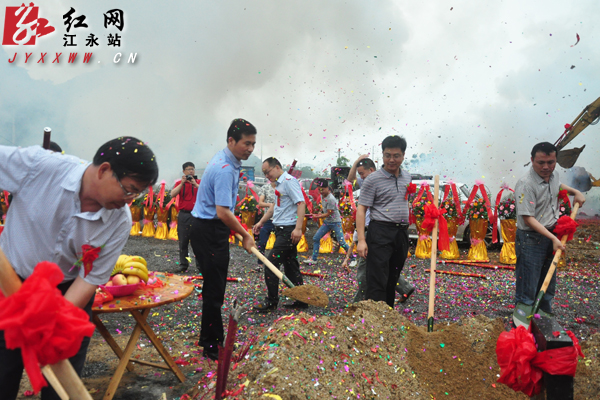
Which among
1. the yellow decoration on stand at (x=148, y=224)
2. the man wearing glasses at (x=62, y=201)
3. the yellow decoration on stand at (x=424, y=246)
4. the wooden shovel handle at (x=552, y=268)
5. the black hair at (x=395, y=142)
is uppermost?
the black hair at (x=395, y=142)

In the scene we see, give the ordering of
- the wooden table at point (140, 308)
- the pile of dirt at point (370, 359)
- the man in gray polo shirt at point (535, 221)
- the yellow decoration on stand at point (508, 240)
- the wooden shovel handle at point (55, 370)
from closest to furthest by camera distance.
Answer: the wooden shovel handle at point (55, 370) < the pile of dirt at point (370, 359) < the wooden table at point (140, 308) < the man in gray polo shirt at point (535, 221) < the yellow decoration on stand at point (508, 240)

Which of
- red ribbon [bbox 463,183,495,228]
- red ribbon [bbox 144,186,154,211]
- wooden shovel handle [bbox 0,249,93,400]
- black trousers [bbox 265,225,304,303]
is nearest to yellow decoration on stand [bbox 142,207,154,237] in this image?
red ribbon [bbox 144,186,154,211]

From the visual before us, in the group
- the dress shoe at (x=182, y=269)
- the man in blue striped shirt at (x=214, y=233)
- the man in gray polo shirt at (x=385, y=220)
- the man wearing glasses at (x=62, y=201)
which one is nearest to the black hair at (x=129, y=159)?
the man wearing glasses at (x=62, y=201)

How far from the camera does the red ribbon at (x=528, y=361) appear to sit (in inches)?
71.2

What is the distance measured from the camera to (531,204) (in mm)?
3836

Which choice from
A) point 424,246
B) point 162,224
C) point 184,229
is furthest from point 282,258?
point 162,224

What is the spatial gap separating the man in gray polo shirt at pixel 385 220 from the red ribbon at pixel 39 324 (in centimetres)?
294

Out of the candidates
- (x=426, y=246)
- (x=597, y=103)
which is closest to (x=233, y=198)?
(x=426, y=246)

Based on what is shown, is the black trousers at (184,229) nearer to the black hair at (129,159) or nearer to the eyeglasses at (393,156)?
the eyeglasses at (393,156)

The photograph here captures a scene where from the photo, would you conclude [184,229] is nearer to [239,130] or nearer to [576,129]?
[239,130]

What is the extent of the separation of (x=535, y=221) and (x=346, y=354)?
8.05 ft

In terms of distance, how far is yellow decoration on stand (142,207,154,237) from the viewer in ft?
40.4

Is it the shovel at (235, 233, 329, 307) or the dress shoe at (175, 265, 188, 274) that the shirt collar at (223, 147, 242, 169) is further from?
the dress shoe at (175, 265, 188, 274)

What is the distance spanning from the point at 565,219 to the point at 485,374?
185 cm
